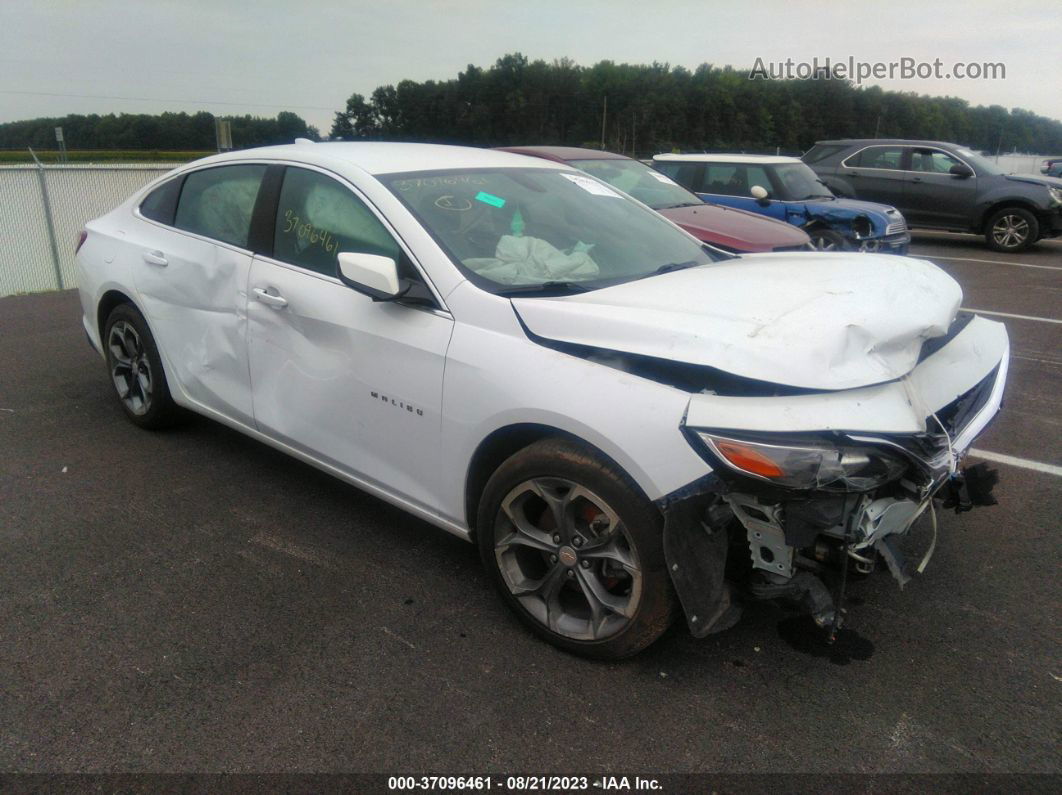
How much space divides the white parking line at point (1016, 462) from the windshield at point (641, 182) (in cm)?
423

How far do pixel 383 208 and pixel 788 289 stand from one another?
156cm

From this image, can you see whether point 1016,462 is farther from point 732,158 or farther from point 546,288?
point 732,158

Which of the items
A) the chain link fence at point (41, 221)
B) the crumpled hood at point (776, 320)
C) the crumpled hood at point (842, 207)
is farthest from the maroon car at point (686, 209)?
the chain link fence at point (41, 221)

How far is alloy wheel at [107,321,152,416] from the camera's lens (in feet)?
15.0

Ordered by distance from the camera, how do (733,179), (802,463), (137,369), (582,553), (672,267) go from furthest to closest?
(733,179), (137,369), (672,267), (582,553), (802,463)

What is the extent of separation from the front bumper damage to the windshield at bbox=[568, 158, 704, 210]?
5.82 metres

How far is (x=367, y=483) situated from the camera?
334 centimetres

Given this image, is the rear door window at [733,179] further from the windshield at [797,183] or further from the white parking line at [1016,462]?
the white parking line at [1016,462]

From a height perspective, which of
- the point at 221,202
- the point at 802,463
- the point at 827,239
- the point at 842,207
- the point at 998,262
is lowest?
the point at 998,262

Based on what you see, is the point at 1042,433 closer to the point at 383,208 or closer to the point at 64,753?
the point at 383,208

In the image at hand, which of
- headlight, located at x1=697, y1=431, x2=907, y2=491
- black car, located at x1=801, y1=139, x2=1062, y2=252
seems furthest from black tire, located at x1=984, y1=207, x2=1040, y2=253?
headlight, located at x1=697, y1=431, x2=907, y2=491

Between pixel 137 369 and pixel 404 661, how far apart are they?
2796mm

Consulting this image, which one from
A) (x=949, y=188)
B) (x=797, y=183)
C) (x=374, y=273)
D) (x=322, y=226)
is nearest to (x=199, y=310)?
(x=322, y=226)

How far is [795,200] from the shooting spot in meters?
10.3
